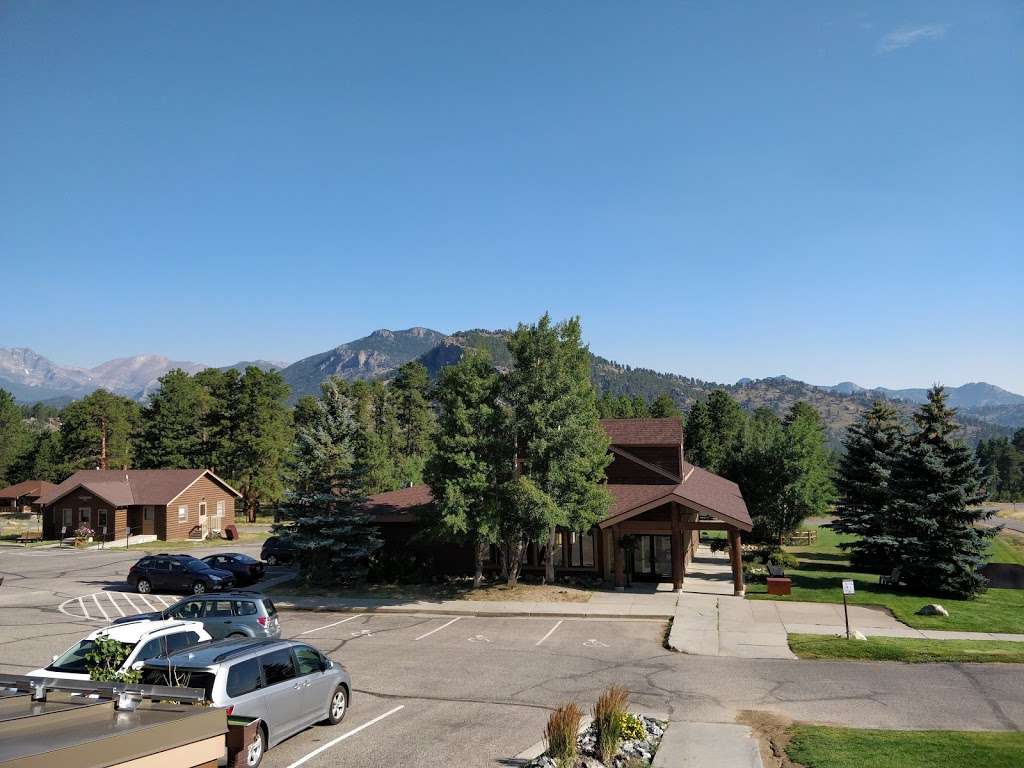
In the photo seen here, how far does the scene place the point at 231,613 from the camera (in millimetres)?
20297

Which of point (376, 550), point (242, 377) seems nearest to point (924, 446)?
point (376, 550)

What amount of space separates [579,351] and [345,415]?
10.9m

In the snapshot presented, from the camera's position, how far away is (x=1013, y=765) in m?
11.0

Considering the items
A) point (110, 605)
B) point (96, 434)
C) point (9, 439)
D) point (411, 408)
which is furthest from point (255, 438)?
point (9, 439)

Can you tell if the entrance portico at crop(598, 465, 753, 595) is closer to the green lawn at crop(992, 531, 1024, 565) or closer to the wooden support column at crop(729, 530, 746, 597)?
the wooden support column at crop(729, 530, 746, 597)

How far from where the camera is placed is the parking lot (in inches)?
509

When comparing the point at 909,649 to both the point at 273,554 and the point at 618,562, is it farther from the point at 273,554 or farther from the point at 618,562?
the point at 273,554

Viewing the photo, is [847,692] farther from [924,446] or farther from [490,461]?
[924,446]

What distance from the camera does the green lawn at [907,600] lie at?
77.2ft

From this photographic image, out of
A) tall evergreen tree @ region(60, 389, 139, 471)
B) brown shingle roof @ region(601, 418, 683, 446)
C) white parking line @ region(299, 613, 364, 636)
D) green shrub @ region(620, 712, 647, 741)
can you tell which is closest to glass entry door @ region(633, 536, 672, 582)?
brown shingle roof @ region(601, 418, 683, 446)

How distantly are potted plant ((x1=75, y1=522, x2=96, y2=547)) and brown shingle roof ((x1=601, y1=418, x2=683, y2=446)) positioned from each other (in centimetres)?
3753

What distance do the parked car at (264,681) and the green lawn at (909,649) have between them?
13.1 m

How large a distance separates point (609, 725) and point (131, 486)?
168 ft

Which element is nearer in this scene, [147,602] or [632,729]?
[632,729]
